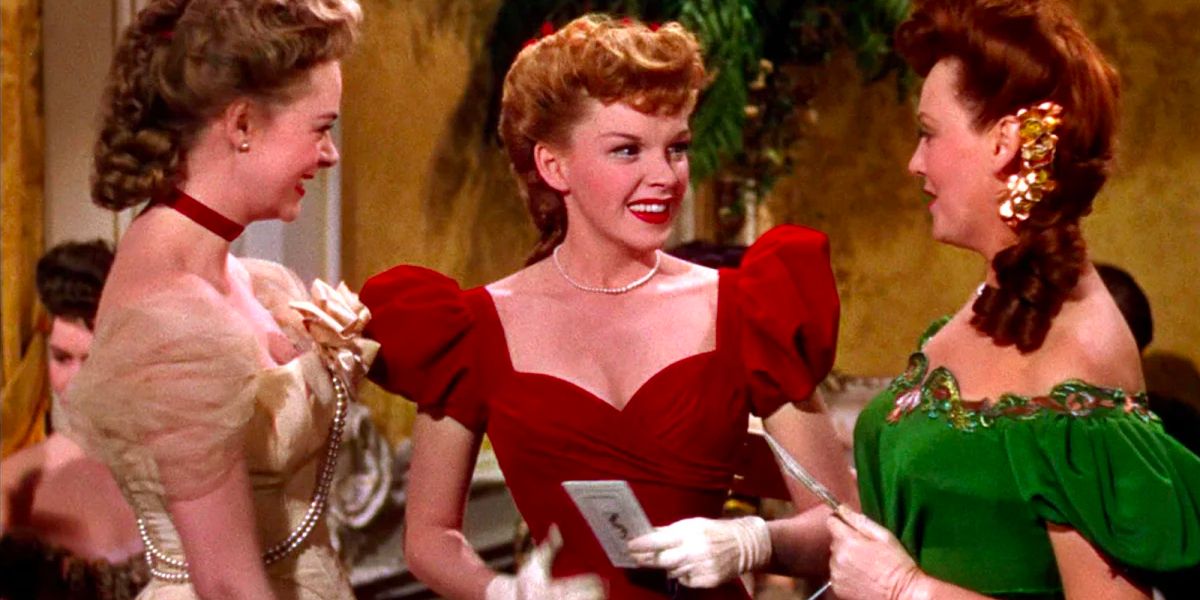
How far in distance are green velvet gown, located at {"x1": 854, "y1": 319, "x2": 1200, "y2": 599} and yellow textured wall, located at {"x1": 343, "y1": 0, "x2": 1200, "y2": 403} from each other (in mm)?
1499

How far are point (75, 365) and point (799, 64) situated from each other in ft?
6.39

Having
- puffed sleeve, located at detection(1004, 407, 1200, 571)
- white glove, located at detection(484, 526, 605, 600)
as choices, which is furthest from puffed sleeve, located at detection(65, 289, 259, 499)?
puffed sleeve, located at detection(1004, 407, 1200, 571)

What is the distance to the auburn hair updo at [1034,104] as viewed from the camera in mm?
1809

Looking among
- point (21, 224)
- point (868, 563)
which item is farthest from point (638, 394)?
point (21, 224)

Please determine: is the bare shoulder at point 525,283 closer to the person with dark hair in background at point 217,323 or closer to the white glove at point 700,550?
Result: the person with dark hair in background at point 217,323

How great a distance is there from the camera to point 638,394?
6.49 ft

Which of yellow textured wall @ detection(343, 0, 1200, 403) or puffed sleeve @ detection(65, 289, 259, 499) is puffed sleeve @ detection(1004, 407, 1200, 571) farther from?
yellow textured wall @ detection(343, 0, 1200, 403)

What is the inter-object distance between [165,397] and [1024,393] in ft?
3.11

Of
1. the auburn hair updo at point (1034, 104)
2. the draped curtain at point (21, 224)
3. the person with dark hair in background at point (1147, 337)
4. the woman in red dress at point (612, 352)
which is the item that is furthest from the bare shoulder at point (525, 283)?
the person with dark hair in background at point (1147, 337)

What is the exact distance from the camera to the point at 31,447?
2998 millimetres

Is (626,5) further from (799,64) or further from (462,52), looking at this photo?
(799,64)

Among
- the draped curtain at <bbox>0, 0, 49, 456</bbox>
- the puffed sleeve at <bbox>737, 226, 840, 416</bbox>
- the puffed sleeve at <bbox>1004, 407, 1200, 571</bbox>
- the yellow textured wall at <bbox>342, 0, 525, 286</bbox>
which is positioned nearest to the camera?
the puffed sleeve at <bbox>1004, 407, 1200, 571</bbox>

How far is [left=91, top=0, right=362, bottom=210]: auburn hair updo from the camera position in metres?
1.84

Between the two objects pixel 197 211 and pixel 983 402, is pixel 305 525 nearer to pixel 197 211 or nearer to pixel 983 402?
pixel 197 211
